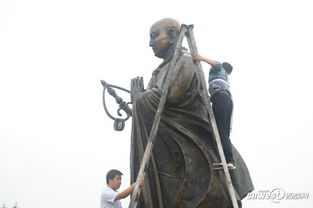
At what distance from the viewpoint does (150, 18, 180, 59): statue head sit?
683cm

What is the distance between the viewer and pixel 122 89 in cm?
726

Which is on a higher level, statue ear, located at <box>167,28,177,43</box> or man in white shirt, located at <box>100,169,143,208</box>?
statue ear, located at <box>167,28,177,43</box>

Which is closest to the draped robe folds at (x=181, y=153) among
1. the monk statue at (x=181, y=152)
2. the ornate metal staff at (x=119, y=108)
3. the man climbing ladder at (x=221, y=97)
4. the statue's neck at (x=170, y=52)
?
the monk statue at (x=181, y=152)

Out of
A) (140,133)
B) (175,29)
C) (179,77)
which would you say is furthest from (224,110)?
(175,29)

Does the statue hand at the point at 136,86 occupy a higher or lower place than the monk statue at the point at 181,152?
higher

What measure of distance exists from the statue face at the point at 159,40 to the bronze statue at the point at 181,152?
53cm

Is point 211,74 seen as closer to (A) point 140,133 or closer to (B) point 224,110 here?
(B) point 224,110

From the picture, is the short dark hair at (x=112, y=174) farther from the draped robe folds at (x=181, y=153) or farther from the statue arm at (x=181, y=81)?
the statue arm at (x=181, y=81)

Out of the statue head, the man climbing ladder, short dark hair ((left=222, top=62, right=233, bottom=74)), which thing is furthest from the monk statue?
short dark hair ((left=222, top=62, right=233, bottom=74))

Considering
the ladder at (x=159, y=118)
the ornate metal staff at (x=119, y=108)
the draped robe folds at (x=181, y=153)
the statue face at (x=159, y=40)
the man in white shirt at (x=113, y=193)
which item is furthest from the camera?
the ornate metal staff at (x=119, y=108)

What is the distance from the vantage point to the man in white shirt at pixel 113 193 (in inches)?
233

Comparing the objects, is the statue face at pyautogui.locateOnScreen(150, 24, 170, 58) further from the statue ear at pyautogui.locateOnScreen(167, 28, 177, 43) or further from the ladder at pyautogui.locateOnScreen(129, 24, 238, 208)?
the ladder at pyautogui.locateOnScreen(129, 24, 238, 208)

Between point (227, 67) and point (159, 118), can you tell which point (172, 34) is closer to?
point (227, 67)

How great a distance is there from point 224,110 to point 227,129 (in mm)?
286
